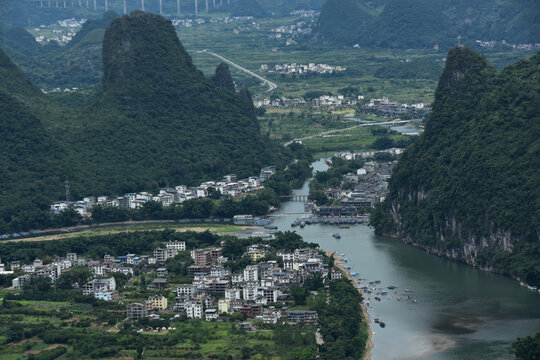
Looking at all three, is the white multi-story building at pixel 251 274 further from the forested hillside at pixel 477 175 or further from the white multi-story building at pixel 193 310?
the forested hillside at pixel 477 175

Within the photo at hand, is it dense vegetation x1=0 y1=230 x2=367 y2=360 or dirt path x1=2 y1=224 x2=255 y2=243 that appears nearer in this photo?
dense vegetation x1=0 y1=230 x2=367 y2=360

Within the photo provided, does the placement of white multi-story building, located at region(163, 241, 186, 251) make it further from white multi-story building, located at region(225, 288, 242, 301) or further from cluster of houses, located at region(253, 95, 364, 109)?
cluster of houses, located at region(253, 95, 364, 109)

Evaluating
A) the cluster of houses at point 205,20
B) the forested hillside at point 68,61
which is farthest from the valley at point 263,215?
the cluster of houses at point 205,20

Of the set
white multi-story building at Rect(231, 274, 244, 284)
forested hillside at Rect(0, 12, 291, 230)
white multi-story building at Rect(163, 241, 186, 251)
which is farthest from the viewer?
forested hillside at Rect(0, 12, 291, 230)

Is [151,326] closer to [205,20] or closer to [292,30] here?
[292,30]

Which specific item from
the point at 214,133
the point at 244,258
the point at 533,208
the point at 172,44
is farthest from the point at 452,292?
the point at 172,44

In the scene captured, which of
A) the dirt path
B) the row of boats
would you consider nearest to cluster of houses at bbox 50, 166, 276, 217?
the dirt path

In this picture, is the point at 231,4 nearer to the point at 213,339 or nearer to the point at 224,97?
the point at 224,97

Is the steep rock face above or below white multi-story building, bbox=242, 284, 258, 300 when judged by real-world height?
above
